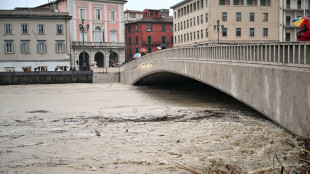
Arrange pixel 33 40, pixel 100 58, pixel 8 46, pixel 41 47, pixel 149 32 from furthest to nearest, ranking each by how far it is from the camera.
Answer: pixel 149 32
pixel 100 58
pixel 41 47
pixel 33 40
pixel 8 46

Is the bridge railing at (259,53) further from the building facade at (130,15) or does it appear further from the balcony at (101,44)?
the building facade at (130,15)

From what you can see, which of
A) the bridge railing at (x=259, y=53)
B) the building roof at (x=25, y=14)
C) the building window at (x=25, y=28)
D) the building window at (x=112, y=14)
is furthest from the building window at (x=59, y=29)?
the bridge railing at (x=259, y=53)

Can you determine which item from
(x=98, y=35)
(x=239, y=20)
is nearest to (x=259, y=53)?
(x=239, y=20)

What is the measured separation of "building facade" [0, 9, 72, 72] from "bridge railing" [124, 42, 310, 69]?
30.1 m

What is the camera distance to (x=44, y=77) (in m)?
37.8

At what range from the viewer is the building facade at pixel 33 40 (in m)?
47.6

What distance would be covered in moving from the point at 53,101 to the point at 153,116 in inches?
342

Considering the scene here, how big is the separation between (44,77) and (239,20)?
25.6m

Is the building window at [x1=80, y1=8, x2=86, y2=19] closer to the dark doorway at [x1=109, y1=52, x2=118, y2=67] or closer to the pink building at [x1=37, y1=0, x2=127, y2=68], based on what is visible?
the pink building at [x1=37, y1=0, x2=127, y2=68]

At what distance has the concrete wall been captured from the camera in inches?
1454

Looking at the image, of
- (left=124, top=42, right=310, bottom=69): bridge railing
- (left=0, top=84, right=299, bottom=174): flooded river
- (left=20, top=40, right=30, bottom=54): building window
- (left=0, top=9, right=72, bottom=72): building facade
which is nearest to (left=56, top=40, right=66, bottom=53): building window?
(left=0, top=9, right=72, bottom=72): building facade

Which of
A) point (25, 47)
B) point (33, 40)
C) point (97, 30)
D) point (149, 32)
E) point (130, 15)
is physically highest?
point (130, 15)

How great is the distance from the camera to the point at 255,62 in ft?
44.6

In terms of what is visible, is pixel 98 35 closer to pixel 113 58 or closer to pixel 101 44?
pixel 101 44
